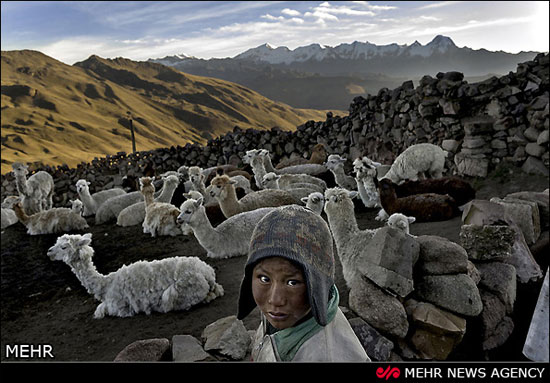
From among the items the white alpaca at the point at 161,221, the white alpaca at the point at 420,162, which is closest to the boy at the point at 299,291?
the white alpaca at the point at 161,221

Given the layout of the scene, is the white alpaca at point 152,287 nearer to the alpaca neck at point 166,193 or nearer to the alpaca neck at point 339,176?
the alpaca neck at point 166,193

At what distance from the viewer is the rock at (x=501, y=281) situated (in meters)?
3.81

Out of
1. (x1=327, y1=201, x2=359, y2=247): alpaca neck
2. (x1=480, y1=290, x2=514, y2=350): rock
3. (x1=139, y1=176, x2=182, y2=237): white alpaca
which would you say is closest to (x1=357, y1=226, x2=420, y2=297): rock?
(x1=327, y1=201, x2=359, y2=247): alpaca neck

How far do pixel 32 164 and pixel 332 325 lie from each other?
25019mm

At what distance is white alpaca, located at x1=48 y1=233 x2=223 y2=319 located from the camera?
425cm

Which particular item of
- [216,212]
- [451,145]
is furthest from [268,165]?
[451,145]

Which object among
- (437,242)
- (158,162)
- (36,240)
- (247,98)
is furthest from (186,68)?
(437,242)

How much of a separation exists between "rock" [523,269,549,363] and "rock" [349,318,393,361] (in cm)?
149

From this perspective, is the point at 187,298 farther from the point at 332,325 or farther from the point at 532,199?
the point at 532,199

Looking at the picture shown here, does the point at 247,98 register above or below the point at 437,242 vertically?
above

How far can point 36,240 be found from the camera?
28.1 feet

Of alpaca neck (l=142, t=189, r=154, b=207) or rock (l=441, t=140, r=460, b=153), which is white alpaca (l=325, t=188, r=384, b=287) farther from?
rock (l=441, t=140, r=460, b=153)

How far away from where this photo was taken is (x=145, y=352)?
2.86 meters

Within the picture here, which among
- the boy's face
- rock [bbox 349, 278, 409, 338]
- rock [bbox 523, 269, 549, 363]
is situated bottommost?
rock [bbox 349, 278, 409, 338]
